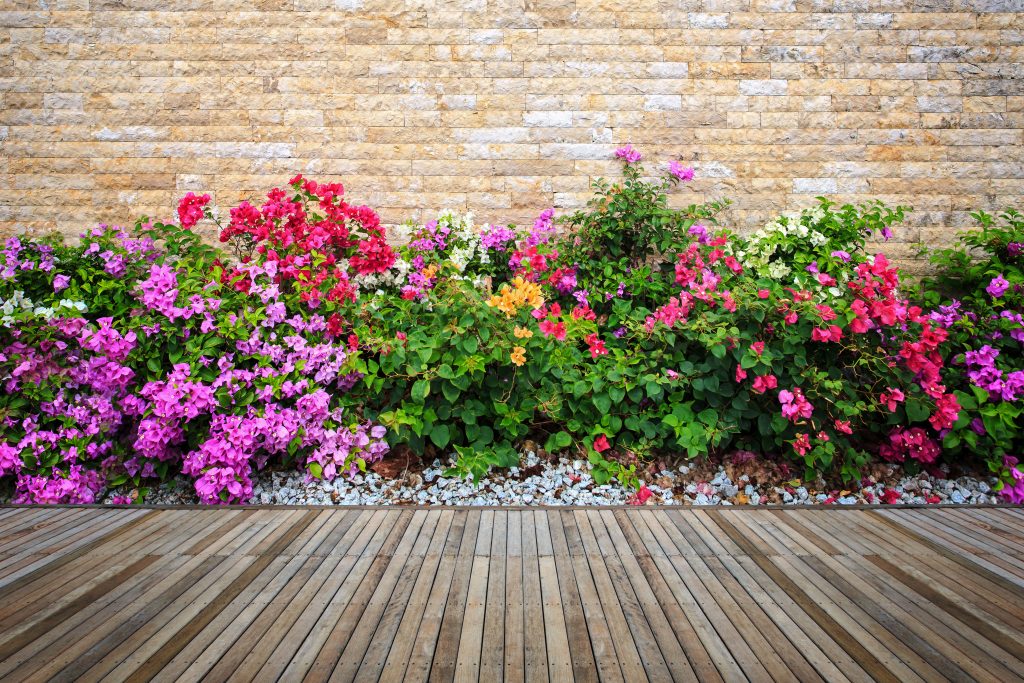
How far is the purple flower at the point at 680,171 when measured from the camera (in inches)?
168

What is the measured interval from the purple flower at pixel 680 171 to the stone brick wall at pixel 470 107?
0.13m

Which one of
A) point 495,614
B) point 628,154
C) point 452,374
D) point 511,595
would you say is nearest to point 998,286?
point 628,154

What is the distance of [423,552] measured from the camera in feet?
7.86

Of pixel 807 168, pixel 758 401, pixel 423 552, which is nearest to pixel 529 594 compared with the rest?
pixel 423 552

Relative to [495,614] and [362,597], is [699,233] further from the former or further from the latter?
[362,597]

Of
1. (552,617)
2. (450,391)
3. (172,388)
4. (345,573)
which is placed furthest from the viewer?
(450,391)

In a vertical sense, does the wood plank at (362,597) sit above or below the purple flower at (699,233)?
below

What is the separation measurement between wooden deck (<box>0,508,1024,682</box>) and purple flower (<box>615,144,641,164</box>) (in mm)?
2487

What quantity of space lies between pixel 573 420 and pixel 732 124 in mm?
2490

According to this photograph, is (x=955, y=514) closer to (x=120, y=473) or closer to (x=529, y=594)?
(x=529, y=594)

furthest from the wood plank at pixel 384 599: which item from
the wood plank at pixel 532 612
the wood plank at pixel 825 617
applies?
the wood plank at pixel 825 617

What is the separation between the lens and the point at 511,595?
2039 millimetres

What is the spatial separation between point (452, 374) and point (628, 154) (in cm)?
216

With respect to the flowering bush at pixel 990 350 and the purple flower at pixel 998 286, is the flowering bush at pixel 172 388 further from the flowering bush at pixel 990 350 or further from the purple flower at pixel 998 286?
the purple flower at pixel 998 286
